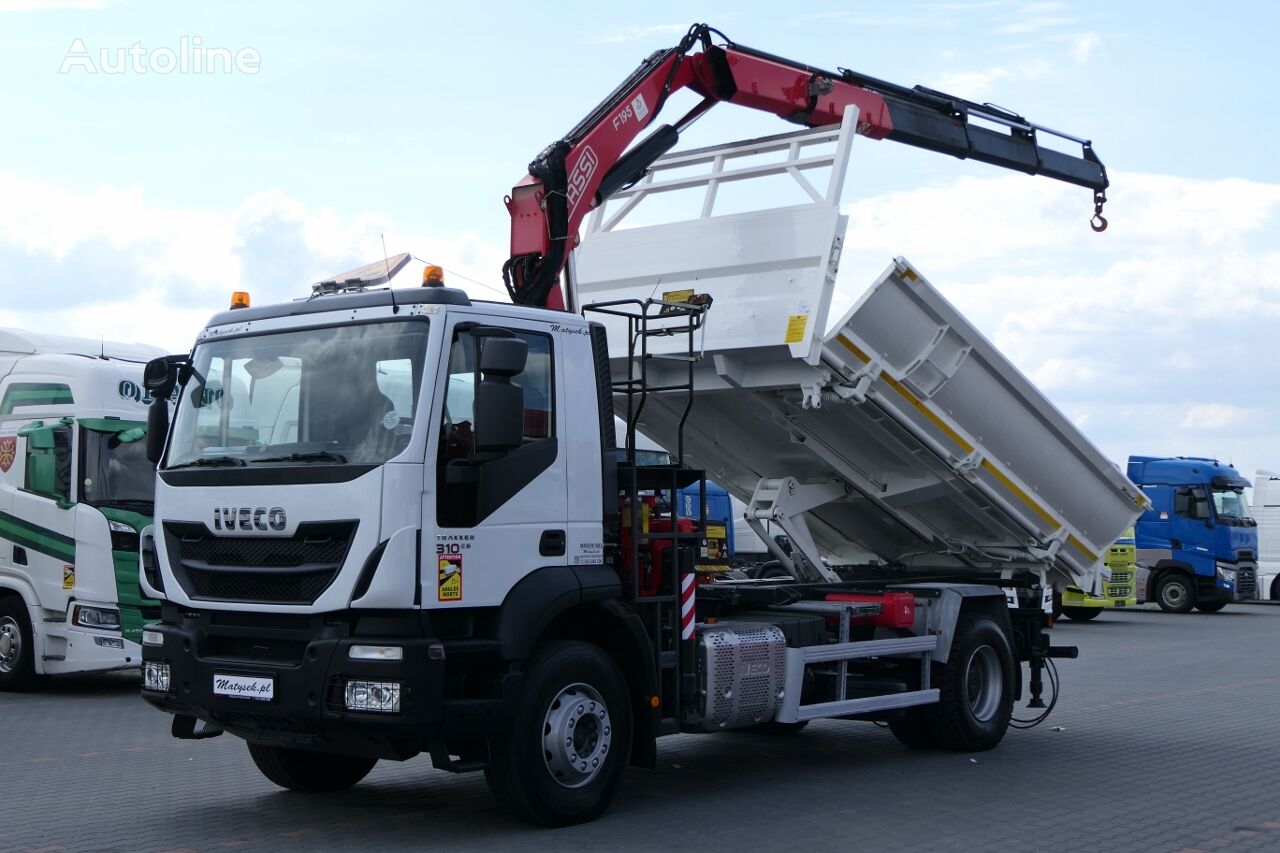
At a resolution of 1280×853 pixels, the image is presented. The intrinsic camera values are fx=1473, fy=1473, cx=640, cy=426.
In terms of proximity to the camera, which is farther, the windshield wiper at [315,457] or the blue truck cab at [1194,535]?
the blue truck cab at [1194,535]

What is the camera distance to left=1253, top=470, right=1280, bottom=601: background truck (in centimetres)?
3325

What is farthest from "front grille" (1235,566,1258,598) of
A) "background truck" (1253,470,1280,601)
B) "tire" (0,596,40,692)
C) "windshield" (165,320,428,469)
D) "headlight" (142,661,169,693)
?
"headlight" (142,661,169,693)

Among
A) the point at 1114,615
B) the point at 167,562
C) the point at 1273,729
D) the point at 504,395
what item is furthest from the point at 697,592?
the point at 1114,615

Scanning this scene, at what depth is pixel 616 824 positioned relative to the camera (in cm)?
760

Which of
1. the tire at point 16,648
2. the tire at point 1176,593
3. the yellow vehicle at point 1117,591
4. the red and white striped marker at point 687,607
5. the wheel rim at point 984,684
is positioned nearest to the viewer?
the red and white striped marker at point 687,607

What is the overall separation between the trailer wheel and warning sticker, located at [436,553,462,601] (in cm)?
437

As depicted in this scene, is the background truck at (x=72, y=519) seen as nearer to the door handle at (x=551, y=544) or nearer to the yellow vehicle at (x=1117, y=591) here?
the door handle at (x=551, y=544)

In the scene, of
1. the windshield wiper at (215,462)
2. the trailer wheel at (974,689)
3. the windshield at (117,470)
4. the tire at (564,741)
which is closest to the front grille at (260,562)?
the windshield wiper at (215,462)

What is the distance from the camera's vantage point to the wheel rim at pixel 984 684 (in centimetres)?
1043

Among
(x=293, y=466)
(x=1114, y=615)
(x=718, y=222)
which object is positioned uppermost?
(x=718, y=222)

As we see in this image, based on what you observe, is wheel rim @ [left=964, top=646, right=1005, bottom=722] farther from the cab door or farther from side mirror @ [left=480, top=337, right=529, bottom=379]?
side mirror @ [left=480, top=337, right=529, bottom=379]

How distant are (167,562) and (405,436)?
1654 millimetres

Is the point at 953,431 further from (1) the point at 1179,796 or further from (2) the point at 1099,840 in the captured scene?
(2) the point at 1099,840

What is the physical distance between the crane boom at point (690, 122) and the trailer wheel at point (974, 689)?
371 centimetres
